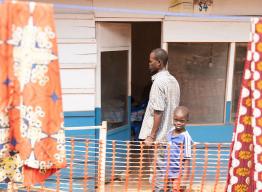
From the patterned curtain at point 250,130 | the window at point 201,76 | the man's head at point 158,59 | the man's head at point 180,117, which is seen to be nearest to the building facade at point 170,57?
the window at point 201,76

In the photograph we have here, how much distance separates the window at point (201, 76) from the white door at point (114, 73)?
70 centimetres

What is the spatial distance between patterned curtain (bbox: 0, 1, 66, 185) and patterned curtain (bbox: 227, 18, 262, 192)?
1068 millimetres

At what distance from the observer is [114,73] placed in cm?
556

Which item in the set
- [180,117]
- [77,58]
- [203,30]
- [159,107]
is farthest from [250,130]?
[77,58]

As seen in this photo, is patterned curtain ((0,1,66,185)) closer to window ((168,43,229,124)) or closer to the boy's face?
the boy's face

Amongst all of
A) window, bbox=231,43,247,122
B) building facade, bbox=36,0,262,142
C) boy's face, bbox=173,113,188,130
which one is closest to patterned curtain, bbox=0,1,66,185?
boy's face, bbox=173,113,188,130

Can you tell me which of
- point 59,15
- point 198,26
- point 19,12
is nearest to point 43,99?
point 19,12

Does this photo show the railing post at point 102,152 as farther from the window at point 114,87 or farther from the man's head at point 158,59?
the window at point 114,87

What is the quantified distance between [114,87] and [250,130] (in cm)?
333

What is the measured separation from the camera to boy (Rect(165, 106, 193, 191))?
3691 millimetres

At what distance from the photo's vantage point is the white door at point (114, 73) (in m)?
5.20

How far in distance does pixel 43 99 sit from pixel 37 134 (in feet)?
0.67

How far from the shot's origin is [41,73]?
7.17 ft

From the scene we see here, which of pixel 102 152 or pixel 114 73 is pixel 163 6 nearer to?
pixel 114 73
